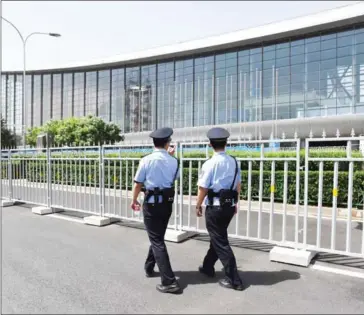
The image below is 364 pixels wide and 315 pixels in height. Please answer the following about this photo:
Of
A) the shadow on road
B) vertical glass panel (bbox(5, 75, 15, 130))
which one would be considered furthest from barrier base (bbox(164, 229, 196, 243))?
vertical glass panel (bbox(5, 75, 15, 130))

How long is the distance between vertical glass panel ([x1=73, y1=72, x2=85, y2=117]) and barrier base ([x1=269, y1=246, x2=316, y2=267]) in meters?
51.0

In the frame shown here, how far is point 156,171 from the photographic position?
4051 mm

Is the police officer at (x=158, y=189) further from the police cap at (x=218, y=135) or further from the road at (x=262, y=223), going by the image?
the road at (x=262, y=223)

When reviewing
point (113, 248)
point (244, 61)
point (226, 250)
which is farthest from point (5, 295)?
point (244, 61)

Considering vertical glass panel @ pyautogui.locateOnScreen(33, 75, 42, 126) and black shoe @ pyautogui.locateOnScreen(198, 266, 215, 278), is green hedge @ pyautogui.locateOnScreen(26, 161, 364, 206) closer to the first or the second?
black shoe @ pyautogui.locateOnScreen(198, 266, 215, 278)

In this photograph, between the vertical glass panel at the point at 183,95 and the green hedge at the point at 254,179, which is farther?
the vertical glass panel at the point at 183,95

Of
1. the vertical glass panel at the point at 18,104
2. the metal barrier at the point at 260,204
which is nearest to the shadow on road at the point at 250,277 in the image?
the metal barrier at the point at 260,204

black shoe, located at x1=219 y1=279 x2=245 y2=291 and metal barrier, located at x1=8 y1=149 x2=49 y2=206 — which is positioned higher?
metal barrier, located at x1=8 y1=149 x2=49 y2=206

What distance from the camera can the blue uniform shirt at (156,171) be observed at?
159 inches

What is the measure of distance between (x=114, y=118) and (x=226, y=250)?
4509 centimetres

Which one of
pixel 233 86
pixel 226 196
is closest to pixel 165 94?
pixel 233 86

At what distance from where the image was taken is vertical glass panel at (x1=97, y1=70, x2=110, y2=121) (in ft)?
159

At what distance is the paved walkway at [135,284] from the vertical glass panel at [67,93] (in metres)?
51.3

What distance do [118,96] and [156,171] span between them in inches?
1766
